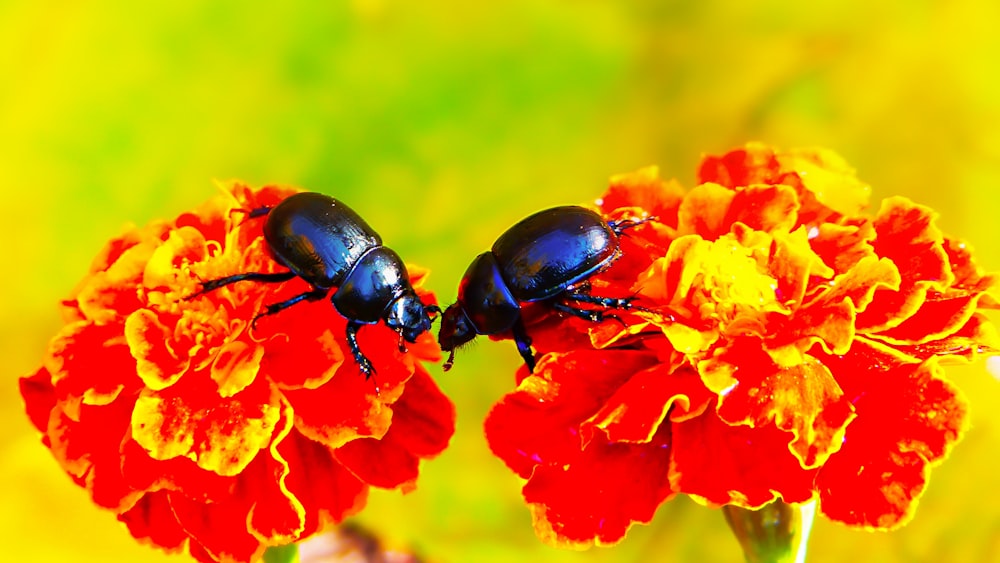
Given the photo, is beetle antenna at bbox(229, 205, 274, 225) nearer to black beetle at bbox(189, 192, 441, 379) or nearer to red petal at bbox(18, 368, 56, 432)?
black beetle at bbox(189, 192, 441, 379)

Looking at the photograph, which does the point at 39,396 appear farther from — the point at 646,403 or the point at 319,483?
the point at 646,403

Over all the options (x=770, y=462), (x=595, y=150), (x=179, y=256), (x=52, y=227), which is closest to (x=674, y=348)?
(x=770, y=462)

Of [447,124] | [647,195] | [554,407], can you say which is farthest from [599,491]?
[447,124]

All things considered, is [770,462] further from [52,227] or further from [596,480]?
[52,227]

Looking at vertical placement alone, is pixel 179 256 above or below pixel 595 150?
above

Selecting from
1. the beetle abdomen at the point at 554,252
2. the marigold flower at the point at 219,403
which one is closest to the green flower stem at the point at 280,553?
the marigold flower at the point at 219,403

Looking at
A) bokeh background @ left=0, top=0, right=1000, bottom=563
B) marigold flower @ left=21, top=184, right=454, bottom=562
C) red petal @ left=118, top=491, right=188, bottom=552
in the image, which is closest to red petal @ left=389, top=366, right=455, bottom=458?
marigold flower @ left=21, top=184, right=454, bottom=562
